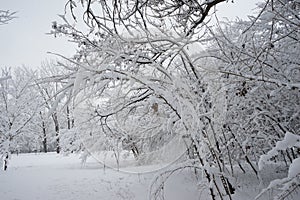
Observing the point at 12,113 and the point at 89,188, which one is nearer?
the point at 89,188

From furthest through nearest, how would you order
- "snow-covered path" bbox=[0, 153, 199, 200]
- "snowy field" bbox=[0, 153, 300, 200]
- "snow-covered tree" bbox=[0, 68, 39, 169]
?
1. "snow-covered tree" bbox=[0, 68, 39, 169]
2. "snow-covered path" bbox=[0, 153, 199, 200]
3. "snowy field" bbox=[0, 153, 300, 200]

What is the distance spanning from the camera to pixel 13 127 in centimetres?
1425

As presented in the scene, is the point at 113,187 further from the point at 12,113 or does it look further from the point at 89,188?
the point at 12,113

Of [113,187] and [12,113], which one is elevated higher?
[12,113]

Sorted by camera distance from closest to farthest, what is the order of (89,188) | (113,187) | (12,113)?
(113,187)
(89,188)
(12,113)

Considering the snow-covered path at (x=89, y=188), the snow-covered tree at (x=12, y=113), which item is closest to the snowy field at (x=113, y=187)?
the snow-covered path at (x=89, y=188)

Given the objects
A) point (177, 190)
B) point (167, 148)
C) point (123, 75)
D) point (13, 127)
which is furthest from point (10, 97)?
point (123, 75)

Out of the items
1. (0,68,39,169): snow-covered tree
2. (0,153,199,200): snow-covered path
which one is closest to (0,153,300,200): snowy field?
(0,153,199,200): snow-covered path

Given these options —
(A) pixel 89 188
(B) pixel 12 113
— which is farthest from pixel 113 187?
(B) pixel 12 113

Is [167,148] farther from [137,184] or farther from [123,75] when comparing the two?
[137,184]

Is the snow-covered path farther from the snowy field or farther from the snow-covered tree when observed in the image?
the snow-covered tree

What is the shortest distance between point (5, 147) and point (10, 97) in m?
5.23

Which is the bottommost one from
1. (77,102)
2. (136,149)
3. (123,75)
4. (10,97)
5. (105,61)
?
(136,149)

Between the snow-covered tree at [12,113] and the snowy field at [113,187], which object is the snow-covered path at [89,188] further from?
the snow-covered tree at [12,113]
